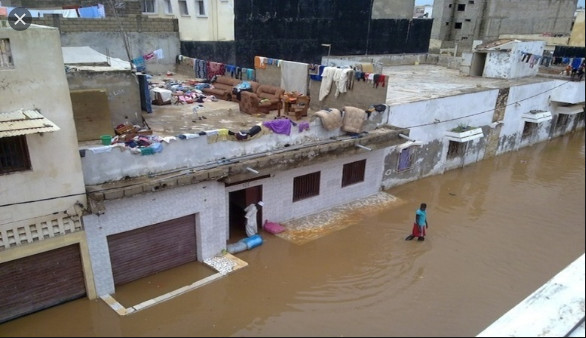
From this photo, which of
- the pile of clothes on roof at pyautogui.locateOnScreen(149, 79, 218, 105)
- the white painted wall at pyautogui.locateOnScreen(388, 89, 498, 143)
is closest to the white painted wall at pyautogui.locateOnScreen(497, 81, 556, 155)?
the white painted wall at pyautogui.locateOnScreen(388, 89, 498, 143)

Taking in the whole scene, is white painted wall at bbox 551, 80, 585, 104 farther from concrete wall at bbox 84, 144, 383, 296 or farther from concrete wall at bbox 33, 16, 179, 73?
concrete wall at bbox 33, 16, 179, 73

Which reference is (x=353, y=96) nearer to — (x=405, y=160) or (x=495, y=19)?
(x=405, y=160)

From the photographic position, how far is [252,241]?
1209 centimetres

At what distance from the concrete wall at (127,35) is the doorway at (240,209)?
1115 cm

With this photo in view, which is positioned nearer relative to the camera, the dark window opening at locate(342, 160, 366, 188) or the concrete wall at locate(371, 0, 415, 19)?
the dark window opening at locate(342, 160, 366, 188)

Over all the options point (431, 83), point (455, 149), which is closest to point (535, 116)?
point (431, 83)

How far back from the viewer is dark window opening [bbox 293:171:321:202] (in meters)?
13.3

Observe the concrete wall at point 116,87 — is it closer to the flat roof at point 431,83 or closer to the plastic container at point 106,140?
the plastic container at point 106,140

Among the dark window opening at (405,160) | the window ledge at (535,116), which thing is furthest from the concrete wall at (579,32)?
the window ledge at (535,116)

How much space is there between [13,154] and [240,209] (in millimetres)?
6157

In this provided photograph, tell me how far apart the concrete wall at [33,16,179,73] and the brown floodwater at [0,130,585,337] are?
13.5m

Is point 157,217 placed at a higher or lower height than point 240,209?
higher

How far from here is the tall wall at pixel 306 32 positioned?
22.4 m

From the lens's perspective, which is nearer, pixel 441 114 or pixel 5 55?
pixel 5 55
